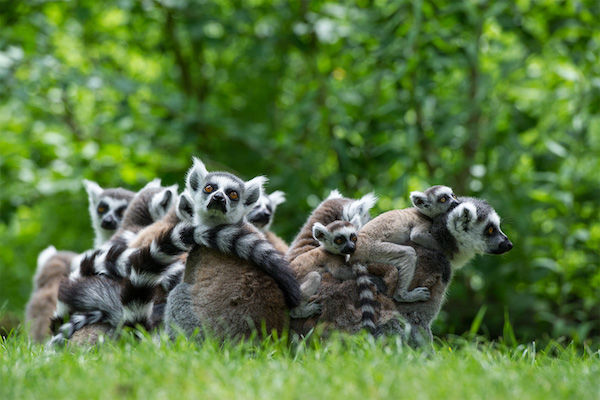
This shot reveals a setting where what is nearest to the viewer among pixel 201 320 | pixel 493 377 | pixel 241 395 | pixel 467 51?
pixel 241 395

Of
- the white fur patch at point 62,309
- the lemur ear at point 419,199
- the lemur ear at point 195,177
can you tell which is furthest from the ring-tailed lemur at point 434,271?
the white fur patch at point 62,309

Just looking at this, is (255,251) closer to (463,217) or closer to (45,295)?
(463,217)

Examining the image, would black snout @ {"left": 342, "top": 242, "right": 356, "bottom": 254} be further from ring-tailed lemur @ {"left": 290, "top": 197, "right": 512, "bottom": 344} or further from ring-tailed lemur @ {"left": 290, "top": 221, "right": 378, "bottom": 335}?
ring-tailed lemur @ {"left": 290, "top": 197, "right": 512, "bottom": 344}

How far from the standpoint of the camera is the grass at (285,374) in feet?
8.17

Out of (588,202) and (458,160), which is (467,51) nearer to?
(458,160)

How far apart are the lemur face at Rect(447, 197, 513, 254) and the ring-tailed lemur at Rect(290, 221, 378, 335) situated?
59cm

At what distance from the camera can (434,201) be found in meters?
4.21

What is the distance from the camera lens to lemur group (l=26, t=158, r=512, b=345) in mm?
3842

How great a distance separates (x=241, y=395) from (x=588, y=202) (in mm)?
5697

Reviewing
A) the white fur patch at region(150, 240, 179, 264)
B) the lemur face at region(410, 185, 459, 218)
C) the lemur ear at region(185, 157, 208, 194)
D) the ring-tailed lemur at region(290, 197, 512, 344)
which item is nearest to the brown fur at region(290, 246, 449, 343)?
the ring-tailed lemur at region(290, 197, 512, 344)

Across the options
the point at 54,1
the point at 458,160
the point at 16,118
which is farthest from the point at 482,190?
the point at 16,118

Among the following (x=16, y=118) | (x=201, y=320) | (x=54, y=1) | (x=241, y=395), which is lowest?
(x=16, y=118)

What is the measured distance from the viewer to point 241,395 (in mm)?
2430

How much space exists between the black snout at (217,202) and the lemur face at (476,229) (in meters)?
1.31
